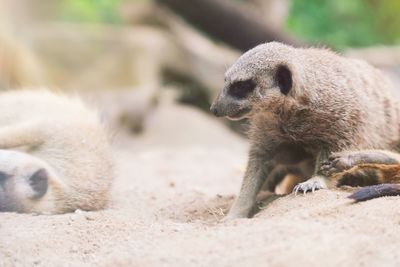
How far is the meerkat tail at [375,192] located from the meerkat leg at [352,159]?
0.23m

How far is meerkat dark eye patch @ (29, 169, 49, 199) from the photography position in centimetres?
381

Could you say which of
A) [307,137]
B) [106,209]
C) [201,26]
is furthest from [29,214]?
[201,26]

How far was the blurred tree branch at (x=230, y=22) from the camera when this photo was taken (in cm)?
825

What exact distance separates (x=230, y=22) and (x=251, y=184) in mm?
4842

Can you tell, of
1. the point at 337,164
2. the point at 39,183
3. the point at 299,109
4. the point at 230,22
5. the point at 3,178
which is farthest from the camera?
the point at 230,22

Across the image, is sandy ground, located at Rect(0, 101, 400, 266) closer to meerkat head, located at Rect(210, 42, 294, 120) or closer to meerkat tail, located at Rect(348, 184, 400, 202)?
meerkat tail, located at Rect(348, 184, 400, 202)

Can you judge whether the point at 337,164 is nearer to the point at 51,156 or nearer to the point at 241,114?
the point at 241,114

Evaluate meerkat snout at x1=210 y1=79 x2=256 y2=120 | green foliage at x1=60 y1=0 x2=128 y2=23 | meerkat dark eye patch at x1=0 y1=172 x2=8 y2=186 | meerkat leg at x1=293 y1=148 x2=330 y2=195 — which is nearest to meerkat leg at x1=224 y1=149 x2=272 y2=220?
meerkat leg at x1=293 y1=148 x2=330 y2=195

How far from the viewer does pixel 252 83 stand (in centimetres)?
343

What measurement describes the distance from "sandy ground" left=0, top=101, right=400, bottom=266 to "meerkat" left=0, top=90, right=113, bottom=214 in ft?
0.51

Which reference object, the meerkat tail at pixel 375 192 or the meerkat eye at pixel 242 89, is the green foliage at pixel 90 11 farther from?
the meerkat tail at pixel 375 192

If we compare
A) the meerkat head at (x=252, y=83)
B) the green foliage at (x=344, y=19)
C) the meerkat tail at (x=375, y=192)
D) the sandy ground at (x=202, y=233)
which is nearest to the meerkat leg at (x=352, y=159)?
the sandy ground at (x=202, y=233)

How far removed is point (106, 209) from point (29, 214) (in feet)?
1.67

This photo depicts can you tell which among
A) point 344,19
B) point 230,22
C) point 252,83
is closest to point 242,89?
point 252,83
